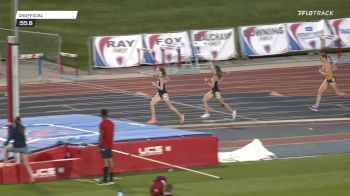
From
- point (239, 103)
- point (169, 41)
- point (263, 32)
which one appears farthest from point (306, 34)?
point (239, 103)

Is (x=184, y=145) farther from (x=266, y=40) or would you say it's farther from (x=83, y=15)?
(x=83, y=15)

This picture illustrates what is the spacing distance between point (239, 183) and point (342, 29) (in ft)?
92.7

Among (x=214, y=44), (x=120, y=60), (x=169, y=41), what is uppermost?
(x=169, y=41)

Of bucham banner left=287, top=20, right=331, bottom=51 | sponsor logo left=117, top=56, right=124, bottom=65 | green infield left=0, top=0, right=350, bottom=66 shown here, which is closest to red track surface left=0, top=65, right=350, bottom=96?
sponsor logo left=117, top=56, right=124, bottom=65

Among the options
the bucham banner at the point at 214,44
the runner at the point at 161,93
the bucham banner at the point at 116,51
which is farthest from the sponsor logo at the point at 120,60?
Result: the runner at the point at 161,93

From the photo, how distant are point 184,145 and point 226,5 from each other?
3662 cm

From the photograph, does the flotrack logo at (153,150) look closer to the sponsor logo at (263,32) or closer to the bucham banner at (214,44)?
the bucham banner at (214,44)

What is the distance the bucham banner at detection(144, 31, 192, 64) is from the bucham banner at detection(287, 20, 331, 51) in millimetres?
5573

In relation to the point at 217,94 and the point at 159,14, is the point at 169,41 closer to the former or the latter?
the point at 159,14

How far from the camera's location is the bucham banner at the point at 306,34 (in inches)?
1651

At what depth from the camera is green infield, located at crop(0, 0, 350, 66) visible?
4830cm

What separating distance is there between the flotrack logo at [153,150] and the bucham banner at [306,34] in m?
24.6

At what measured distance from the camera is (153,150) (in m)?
18.1

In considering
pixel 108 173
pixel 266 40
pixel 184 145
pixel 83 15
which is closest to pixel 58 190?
pixel 108 173
